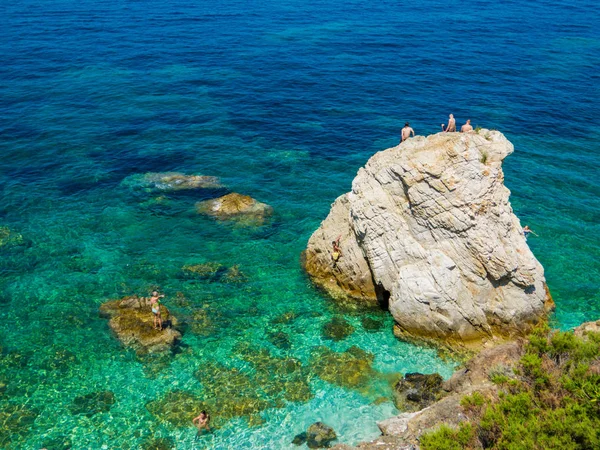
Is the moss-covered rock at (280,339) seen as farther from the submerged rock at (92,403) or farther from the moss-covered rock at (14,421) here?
the moss-covered rock at (14,421)

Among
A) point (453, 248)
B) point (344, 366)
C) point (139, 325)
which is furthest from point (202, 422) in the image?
point (453, 248)

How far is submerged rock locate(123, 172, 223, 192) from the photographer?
4231 cm

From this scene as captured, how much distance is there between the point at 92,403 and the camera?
24.1m

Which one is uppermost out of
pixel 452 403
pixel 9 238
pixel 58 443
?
pixel 452 403

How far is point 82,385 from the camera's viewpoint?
24984 mm

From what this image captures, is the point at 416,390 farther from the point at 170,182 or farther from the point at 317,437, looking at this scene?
the point at 170,182

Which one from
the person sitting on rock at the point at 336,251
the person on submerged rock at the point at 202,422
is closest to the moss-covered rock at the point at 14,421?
the person on submerged rock at the point at 202,422

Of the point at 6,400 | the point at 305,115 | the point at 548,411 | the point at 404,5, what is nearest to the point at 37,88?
the point at 305,115

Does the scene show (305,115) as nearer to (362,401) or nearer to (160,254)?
(160,254)

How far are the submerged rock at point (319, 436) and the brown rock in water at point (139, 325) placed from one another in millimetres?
8652

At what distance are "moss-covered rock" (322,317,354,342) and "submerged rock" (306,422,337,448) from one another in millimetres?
5674

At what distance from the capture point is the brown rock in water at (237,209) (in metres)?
38.4

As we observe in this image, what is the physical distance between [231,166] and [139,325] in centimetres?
2066

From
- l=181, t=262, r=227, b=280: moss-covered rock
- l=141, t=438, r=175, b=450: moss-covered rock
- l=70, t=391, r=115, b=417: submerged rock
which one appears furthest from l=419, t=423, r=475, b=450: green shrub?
l=181, t=262, r=227, b=280: moss-covered rock
